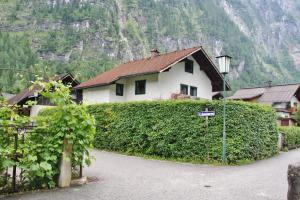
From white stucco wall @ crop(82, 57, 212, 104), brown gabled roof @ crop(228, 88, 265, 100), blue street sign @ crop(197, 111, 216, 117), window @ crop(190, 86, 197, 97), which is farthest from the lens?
brown gabled roof @ crop(228, 88, 265, 100)

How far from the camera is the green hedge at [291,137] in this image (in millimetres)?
23562

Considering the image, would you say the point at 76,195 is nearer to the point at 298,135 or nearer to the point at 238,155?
the point at 238,155

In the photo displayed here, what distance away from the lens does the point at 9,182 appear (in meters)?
8.47

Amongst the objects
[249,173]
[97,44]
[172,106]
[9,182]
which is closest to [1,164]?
[9,182]

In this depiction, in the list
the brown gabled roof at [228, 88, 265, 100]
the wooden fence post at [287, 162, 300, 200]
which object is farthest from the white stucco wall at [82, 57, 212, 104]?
the brown gabled roof at [228, 88, 265, 100]

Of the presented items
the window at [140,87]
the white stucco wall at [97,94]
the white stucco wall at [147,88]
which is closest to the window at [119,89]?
the white stucco wall at [147,88]

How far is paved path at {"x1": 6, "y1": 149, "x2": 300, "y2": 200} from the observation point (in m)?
8.40

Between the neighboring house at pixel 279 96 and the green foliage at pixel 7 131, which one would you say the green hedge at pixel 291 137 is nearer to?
the green foliage at pixel 7 131

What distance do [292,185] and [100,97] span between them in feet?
84.8

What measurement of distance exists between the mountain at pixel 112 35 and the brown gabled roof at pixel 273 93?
5621cm

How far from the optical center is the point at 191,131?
15648 millimetres

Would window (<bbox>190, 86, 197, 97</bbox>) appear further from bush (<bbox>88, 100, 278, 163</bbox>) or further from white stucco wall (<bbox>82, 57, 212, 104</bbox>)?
bush (<bbox>88, 100, 278, 163</bbox>)

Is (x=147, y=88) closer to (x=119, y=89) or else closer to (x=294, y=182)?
(x=119, y=89)

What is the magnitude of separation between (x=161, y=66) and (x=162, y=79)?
140 centimetres
